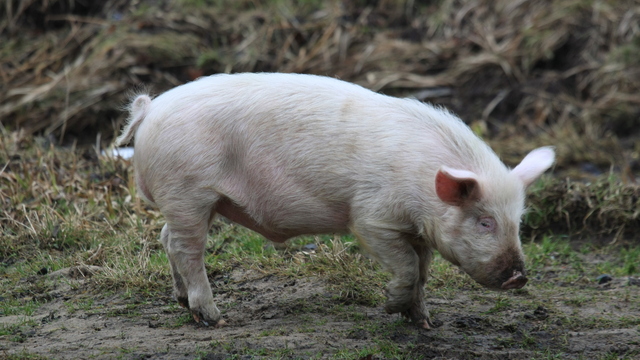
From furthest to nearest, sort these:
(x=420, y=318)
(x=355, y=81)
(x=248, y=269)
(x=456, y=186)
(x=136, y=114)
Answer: (x=355, y=81) → (x=248, y=269) → (x=136, y=114) → (x=420, y=318) → (x=456, y=186)

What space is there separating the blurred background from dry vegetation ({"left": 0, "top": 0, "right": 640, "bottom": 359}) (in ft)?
0.07

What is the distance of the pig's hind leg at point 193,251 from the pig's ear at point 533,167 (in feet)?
5.13

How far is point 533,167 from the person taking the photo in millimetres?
4094

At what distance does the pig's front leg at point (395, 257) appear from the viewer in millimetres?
3959

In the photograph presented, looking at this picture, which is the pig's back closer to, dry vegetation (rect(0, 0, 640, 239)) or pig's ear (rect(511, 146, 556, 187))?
pig's ear (rect(511, 146, 556, 187))

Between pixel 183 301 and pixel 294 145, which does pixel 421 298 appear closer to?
pixel 294 145

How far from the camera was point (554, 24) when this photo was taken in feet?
31.3

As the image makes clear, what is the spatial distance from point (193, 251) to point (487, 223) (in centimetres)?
149

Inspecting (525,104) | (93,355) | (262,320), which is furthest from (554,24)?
(93,355)

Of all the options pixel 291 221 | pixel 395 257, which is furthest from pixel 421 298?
pixel 291 221

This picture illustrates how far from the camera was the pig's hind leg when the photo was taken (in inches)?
162

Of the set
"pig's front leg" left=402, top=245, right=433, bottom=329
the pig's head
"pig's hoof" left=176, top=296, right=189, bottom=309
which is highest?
the pig's head

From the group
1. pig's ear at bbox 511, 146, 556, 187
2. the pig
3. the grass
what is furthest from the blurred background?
the pig

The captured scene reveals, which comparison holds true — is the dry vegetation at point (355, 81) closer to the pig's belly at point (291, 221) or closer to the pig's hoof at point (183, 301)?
the pig's hoof at point (183, 301)
